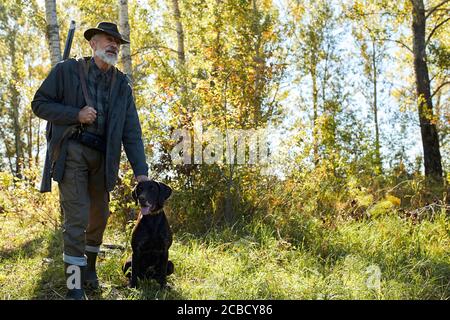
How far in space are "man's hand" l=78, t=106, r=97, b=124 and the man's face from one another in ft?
1.65

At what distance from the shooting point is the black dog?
4.66 meters

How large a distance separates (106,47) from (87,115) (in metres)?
0.69

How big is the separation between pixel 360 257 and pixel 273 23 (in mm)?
4666

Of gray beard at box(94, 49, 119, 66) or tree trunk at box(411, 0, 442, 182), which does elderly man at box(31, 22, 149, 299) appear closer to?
gray beard at box(94, 49, 119, 66)

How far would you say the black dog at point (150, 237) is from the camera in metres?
4.66

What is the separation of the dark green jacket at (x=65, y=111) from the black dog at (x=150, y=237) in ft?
0.86

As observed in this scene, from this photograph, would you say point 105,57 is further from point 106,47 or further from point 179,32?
point 179,32

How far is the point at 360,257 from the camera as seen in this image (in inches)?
226

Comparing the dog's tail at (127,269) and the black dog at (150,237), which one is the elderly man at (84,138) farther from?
the dog's tail at (127,269)

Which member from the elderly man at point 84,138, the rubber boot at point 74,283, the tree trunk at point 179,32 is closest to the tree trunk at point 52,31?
the elderly man at point 84,138

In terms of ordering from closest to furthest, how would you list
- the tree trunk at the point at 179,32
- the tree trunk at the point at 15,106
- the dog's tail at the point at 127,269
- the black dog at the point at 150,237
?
the black dog at the point at 150,237, the dog's tail at the point at 127,269, the tree trunk at the point at 179,32, the tree trunk at the point at 15,106

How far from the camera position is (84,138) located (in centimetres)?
446

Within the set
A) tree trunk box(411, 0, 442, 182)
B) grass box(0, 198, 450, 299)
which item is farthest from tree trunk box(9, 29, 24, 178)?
grass box(0, 198, 450, 299)
